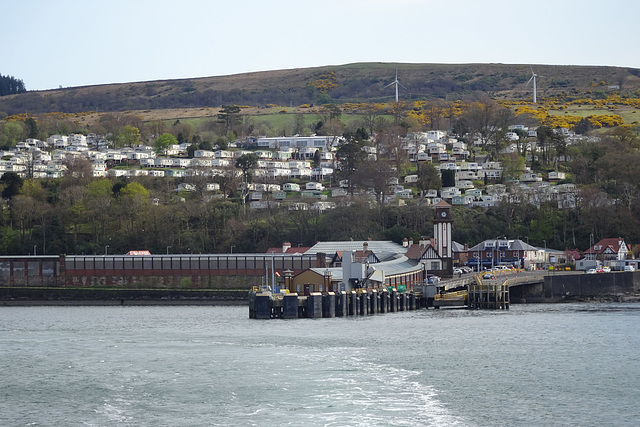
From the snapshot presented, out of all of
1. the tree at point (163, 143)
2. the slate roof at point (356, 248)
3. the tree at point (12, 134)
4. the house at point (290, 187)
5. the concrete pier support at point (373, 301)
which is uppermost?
the tree at point (12, 134)

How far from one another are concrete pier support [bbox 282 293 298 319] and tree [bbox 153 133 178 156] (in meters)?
119

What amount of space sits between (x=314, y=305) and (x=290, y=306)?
1.64m

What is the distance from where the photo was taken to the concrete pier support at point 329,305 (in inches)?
2699

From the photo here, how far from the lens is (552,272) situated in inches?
3752

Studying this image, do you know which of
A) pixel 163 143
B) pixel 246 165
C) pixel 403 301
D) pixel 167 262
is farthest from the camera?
pixel 163 143

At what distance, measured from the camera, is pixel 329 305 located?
68875 millimetres

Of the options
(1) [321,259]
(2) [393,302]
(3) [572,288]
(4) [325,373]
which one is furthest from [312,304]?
(3) [572,288]

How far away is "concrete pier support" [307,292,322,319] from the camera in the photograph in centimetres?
6731

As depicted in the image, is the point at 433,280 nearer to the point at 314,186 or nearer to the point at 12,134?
the point at 314,186

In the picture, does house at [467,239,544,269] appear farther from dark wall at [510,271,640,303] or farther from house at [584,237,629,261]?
dark wall at [510,271,640,303]

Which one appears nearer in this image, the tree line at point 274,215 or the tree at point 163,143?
the tree line at point 274,215

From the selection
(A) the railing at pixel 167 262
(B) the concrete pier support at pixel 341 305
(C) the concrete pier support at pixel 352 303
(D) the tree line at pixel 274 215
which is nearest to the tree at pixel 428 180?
(D) the tree line at pixel 274 215

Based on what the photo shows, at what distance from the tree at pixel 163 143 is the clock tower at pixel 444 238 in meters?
92.2

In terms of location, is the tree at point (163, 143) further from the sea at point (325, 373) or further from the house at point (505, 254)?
the sea at point (325, 373)
